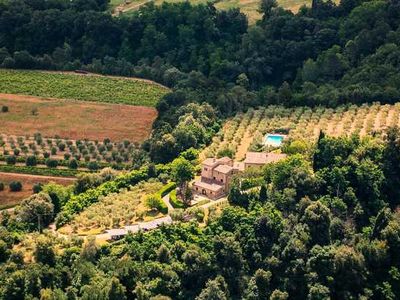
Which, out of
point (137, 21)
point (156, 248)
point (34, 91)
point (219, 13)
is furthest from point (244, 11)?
point (156, 248)

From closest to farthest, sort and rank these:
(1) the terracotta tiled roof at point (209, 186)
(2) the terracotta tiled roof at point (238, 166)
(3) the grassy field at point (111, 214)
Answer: (3) the grassy field at point (111, 214)
(1) the terracotta tiled roof at point (209, 186)
(2) the terracotta tiled roof at point (238, 166)

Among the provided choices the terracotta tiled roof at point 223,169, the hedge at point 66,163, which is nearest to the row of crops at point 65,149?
the hedge at point 66,163

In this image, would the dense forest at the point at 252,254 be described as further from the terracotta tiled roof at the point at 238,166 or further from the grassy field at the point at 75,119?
the grassy field at the point at 75,119

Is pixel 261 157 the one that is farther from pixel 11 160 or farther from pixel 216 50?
pixel 216 50

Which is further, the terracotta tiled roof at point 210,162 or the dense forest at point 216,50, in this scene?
the dense forest at point 216,50

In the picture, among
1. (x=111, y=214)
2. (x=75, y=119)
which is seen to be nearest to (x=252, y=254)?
(x=111, y=214)

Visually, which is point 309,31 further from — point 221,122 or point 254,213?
point 254,213

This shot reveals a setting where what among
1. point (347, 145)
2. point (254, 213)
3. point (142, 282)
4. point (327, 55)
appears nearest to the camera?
point (142, 282)
